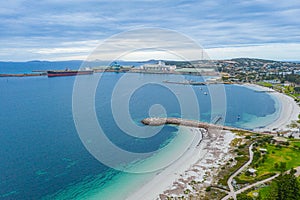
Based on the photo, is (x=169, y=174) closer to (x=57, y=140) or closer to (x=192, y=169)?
(x=192, y=169)

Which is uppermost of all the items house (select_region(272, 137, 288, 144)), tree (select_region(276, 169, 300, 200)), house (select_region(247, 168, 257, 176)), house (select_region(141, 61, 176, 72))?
house (select_region(141, 61, 176, 72))

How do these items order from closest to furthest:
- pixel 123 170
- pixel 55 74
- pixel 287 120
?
pixel 123 170, pixel 287 120, pixel 55 74

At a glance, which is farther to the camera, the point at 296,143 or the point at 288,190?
the point at 296,143

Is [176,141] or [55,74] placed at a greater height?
[55,74]

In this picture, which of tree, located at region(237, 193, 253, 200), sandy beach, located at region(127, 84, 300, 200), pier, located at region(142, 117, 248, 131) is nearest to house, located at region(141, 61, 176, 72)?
pier, located at region(142, 117, 248, 131)

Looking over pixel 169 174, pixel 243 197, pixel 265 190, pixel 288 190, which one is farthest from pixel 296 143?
pixel 288 190

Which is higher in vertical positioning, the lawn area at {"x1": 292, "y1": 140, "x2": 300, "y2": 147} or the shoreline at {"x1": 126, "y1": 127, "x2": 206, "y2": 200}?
the lawn area at {"x1": 292, "y1": 140, "x2": 300, "y2": 147}

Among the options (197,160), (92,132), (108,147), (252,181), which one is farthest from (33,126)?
(252,181)

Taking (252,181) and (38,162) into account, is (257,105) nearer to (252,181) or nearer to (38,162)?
(252,181)

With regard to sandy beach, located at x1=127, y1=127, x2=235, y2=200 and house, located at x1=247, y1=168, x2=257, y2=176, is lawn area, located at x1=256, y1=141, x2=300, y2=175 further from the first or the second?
sandy beach, located at x1=127, y1=127, x2=235, y2=200
